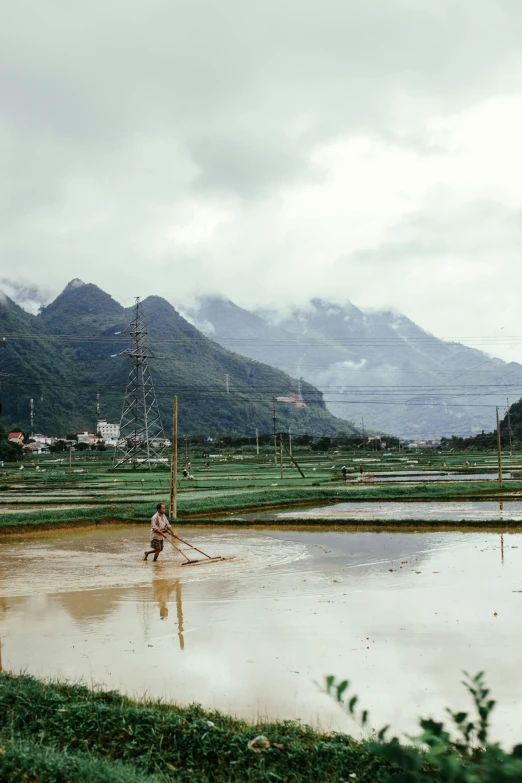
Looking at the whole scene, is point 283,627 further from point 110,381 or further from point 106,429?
point 110,381

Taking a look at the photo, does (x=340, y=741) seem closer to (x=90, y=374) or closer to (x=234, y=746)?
(x=234, y=746)

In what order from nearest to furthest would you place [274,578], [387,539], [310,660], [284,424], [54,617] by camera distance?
[310,660] → [54,617] → [274,578] → [387,539] → [284,424]

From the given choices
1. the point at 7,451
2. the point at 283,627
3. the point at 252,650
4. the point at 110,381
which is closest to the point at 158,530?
the point at 283,627

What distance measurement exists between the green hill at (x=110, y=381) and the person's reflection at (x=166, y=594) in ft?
322

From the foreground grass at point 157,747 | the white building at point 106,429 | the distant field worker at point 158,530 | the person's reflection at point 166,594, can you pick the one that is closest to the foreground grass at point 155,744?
the foreground grass at point 157,747

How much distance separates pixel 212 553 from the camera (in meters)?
21.0

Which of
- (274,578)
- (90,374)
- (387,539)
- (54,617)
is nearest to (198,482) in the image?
(387,539)

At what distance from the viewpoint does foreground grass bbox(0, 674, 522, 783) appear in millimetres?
5523

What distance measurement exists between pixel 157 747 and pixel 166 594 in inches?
334

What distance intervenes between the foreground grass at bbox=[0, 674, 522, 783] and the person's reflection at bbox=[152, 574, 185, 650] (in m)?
3.67

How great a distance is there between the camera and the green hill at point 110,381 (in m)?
133

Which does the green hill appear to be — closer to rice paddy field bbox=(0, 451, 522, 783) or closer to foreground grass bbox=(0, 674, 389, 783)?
rice paddy field bbox=(0, 451, 522, 783)

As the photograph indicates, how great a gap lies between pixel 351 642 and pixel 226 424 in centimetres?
13519

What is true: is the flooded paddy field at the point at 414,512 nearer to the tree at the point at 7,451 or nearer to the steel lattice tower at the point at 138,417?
the steel lattice tower at the point at 138,417
